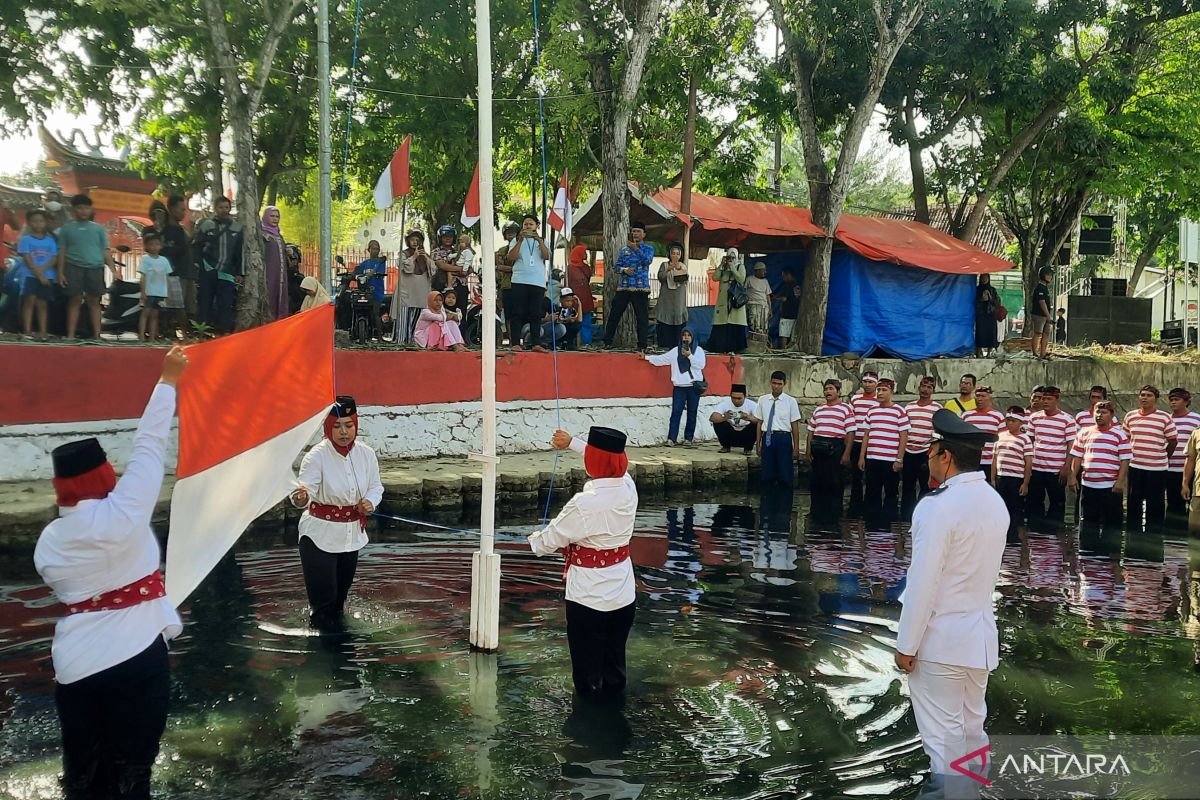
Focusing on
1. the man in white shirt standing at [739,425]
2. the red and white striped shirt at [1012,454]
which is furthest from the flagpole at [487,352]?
the man in white shirt standing at [739,425]

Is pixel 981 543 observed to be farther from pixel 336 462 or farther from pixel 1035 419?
pixel 1035 419

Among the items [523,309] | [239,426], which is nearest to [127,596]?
[239,426]

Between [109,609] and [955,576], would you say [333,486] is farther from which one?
[955,576]

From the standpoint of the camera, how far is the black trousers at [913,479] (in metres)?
15.1

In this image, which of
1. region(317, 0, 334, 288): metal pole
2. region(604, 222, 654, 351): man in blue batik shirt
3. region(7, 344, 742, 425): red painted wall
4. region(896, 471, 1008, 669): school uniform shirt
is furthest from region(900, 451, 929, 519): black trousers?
region(896, 471, 1008, 669): school uniform shirt

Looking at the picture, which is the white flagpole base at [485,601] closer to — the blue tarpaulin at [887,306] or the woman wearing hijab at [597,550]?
the woman wearing hijab at [597,550]

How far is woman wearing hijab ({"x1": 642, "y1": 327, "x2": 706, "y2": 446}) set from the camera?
17.0m

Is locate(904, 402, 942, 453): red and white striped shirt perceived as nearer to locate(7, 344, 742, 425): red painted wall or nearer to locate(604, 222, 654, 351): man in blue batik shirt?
locate(7, 344, 742, 425): red painted wall

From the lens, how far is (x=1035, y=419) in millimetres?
14695

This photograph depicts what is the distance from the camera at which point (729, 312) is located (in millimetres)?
18922

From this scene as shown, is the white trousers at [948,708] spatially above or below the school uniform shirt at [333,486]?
below

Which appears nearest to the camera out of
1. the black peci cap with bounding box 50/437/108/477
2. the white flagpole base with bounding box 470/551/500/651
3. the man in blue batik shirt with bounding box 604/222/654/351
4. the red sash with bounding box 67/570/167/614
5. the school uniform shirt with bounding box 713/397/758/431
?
the black peci cap with bounding box 50/437/108/477

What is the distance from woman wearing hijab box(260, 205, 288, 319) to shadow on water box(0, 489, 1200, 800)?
16.5ft

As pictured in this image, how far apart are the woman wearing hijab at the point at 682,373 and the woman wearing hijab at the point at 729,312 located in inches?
67.3
